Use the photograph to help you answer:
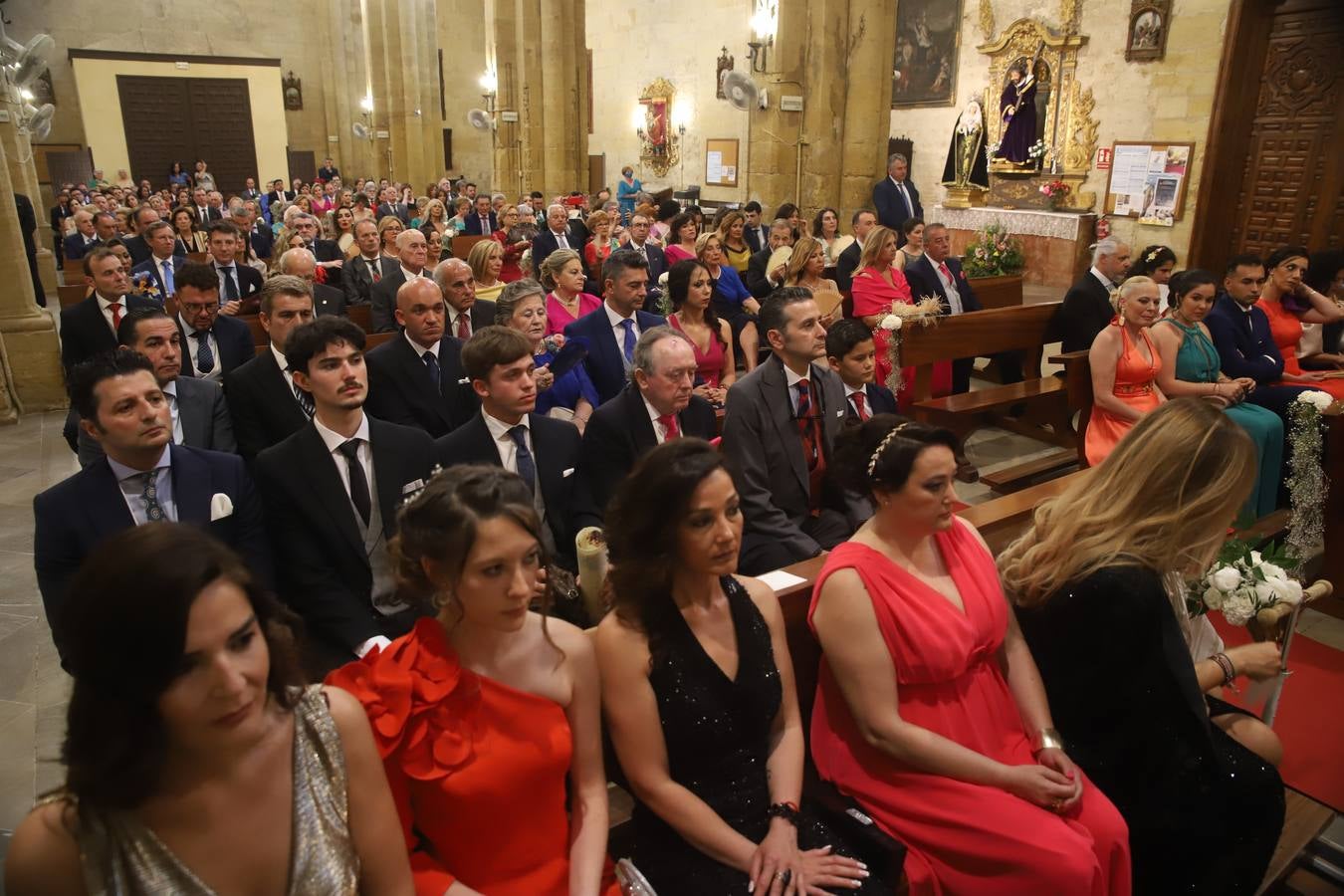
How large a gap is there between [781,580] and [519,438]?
48.3 inches

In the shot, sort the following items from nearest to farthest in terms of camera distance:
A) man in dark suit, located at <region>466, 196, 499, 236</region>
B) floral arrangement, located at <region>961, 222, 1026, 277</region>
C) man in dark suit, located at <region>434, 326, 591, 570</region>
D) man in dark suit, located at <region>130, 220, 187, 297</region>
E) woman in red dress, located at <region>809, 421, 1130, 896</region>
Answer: woman in red dress, located at <region>809, 421, 1130, 896</region>
man in dark suit, located at <region>434, 326, 591, 570</region>
man in dark suit, located at <region>130, 220, 187, 297</region>
floral arrangement, located at <region>961, 222, 1026, 277</region>
man in dark suit, located at <region>466, 196, 499, 236</region>

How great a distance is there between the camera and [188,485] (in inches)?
106

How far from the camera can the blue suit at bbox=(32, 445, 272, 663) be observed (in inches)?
97.8

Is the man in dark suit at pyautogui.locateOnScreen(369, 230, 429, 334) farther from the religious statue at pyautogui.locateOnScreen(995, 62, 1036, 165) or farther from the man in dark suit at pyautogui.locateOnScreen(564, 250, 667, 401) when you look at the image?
the religious statue at pyautogui.locateOnScreen(995, 62, 1036, 165)

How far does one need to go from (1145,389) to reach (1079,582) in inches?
129

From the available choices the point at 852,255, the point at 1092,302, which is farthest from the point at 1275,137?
the point at 1092,302

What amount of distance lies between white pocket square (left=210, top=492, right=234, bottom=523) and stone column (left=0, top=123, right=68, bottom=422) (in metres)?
5.99

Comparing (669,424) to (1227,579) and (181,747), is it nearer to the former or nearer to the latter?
(1227,579)

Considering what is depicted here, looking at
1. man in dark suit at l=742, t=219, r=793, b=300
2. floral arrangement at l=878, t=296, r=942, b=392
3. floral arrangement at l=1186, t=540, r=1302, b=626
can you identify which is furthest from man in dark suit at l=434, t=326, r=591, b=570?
man in dark suit at l=742, t=219, r=793, b=300

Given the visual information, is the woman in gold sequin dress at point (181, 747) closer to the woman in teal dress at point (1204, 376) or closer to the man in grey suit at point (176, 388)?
the man in grey suit at point (176, 388)

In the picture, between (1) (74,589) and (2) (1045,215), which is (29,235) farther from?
(2) (1045,215)

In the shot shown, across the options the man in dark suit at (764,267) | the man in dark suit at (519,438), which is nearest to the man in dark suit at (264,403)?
the man in dark suit at (519,438)

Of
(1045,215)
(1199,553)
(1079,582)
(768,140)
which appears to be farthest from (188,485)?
(1045,215)

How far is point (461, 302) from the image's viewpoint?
522 cm
